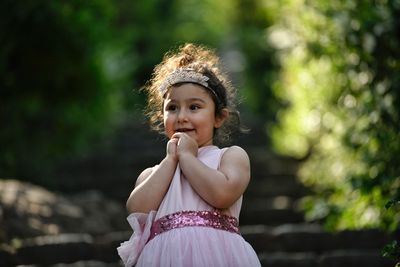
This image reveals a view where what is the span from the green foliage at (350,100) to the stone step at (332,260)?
26 cm

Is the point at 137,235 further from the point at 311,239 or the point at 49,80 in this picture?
the point at 49,80

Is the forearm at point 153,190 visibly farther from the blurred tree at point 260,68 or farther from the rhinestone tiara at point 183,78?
the blurred tree at point 260,68

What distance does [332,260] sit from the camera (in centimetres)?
574

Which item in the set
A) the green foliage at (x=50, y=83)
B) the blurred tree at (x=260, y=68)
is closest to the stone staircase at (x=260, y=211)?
the blurred tree at (x=260, y=68)

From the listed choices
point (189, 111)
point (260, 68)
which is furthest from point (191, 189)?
point (260, 68)

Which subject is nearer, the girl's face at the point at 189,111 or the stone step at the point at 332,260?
the girl's face at the point at 189,111

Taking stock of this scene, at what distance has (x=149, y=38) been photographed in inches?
771

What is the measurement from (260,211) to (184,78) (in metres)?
5.21

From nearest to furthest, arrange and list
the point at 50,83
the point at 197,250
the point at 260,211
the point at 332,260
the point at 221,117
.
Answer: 1. the point at 197,250
2. the point at 221,117
3. the point at 332,260
4. the point at 260,211
5. the point at 50,83

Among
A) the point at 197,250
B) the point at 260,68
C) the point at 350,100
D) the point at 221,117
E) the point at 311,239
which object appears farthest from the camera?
the point at 260,68

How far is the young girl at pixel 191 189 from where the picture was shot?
3.47m

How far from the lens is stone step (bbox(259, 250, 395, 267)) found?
224 inches

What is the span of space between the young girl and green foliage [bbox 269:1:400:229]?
238 centimetres

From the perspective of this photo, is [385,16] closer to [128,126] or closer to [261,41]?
[261,41]
